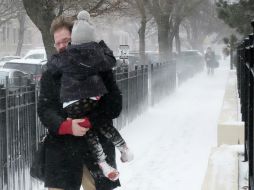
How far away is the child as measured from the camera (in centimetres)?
368

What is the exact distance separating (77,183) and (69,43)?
906mm

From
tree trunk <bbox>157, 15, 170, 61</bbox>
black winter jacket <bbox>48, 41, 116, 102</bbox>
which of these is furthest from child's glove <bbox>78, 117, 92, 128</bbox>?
tree trunk <bbox>157, 15, 170, 61</bbox>

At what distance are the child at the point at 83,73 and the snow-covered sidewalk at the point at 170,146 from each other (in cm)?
360

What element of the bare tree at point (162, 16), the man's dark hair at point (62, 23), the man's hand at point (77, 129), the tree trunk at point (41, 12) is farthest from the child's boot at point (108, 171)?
the bare tree at point (162, 16)

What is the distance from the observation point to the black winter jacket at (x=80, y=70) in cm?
367

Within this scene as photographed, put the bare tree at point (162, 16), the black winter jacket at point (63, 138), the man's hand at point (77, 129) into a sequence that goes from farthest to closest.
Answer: the bare tree at point (162, 16) < the black winter jacket at point (63, 138) < the man's hand at point (77, 129)

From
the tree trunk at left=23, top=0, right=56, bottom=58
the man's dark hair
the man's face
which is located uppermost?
the tree trunk at left=23, top=0, right=56, bottom=58

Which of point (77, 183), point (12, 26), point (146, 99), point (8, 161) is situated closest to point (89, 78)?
point (77, 183)

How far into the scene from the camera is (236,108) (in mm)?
11031

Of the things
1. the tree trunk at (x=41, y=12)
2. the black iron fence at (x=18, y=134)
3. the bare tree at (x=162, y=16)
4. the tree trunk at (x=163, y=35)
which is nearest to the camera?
the black iron fence at (x=18, y=134)

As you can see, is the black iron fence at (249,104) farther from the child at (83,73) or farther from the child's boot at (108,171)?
the child at (83,73)

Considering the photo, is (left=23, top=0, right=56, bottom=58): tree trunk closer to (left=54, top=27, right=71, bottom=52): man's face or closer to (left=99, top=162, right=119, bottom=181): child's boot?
(left=54, top=27, right=71, bottom=52): man's face

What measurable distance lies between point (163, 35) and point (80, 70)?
28095 millimetres

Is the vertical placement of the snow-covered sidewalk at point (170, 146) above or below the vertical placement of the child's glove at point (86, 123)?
below
